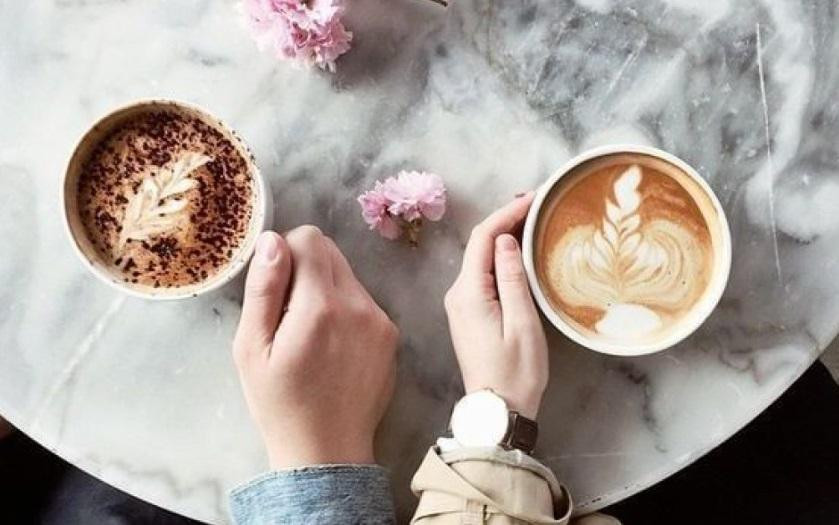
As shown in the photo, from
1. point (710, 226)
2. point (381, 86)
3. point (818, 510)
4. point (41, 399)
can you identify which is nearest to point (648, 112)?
point (710, 226)

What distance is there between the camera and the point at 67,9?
1.19 metres

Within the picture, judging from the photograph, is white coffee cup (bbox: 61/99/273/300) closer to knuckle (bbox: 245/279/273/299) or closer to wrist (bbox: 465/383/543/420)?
knuckle (bbox: 245/279/273/299)

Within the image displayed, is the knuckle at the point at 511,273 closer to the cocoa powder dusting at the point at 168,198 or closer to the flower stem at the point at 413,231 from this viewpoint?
the flower stem at the point at 413,231

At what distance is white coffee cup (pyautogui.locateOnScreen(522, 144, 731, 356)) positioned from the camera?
42.9 inches

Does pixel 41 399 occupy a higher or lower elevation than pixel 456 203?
lower

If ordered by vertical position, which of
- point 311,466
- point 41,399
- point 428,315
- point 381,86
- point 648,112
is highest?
point 648,112

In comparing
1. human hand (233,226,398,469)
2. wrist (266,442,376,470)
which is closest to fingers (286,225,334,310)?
human hand (233,226,398,469)

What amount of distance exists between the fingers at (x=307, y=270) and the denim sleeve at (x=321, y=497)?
0.54 feet

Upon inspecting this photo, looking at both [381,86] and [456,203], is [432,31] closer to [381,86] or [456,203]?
[381,86]

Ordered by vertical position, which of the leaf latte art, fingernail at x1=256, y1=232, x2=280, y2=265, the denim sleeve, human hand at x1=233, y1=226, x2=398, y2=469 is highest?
the leaf latte art

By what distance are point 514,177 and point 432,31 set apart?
172mm

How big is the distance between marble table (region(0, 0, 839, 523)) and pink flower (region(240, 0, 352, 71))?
3 cm

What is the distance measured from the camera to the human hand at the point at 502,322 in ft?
3.65

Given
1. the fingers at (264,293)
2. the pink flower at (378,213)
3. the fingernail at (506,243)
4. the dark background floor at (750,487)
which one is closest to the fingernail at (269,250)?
the fingers at (264,293)
